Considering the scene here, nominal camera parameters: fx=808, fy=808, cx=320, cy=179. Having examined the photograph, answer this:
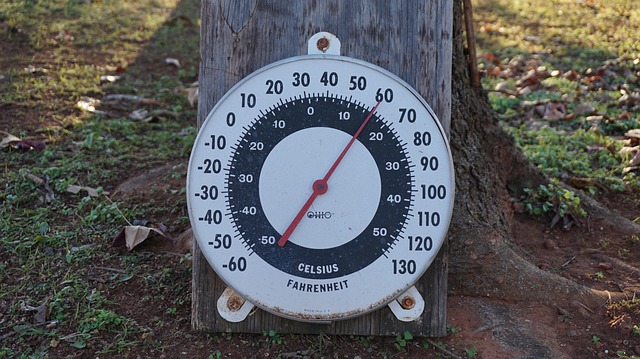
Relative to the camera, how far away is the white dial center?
2.71 meters

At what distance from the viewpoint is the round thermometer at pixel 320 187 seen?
8.87 feet

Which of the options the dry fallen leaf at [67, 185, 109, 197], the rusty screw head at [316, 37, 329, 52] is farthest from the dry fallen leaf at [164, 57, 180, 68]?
the rusty screw head at [316, 37, 329, 52]

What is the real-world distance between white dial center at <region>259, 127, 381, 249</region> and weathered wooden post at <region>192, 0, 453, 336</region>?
1.02 ft

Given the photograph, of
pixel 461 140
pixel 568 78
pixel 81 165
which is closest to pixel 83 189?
pixel 81 165

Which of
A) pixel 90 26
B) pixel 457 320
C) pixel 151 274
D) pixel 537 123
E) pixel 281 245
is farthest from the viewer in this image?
pixel 90 26

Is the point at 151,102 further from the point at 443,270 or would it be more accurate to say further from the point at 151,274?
the point at 443,270

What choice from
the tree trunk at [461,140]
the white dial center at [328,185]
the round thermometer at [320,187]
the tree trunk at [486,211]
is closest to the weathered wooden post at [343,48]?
the tree trunk at [461,140]

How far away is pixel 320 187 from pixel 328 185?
0.12ft

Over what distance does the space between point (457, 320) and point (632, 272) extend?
0.92m

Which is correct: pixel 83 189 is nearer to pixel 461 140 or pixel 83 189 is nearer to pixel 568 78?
pixel 461 140

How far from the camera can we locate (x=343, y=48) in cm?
283

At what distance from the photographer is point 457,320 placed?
9.80ft

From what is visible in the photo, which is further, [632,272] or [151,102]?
[151,102]

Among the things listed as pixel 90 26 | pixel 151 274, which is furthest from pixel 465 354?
pixel 90 26
